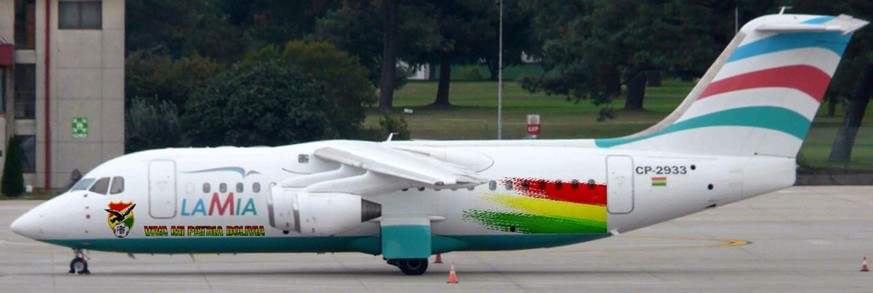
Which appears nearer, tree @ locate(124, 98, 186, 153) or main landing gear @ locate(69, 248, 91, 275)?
main landing gear @ locate(69, 248, 91, 275)

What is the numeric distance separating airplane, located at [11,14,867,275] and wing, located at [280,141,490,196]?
61 millimetres

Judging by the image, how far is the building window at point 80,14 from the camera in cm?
4843

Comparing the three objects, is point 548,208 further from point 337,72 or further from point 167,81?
point 337,72

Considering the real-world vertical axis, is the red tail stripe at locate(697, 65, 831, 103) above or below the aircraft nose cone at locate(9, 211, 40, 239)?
above

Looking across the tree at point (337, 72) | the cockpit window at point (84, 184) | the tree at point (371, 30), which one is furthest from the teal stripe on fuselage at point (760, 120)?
the tree at point (371, 30)

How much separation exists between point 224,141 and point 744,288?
1287 inches

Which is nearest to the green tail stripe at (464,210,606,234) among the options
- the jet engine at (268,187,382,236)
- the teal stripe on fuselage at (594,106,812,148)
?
the jet engine at (268,187,382,236)

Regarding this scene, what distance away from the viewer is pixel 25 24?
4878 cm

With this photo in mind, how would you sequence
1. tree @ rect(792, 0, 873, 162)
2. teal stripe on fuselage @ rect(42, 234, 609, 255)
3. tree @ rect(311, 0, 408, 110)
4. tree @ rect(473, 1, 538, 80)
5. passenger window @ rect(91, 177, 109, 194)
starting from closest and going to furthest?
teal stripe on fuselage @ rect(42, 234, 609, 255), passenger window @ rect(91, 177, 109, 194), tree @ rect(792, 0, 873, 162), tree @ rect(311, 0, 408, 110), tree @ rect(473, 1, 538, 80)

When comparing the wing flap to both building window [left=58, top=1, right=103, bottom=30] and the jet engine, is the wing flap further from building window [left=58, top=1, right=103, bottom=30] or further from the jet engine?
building window [left=58, top=1, right=103, bottom=30]

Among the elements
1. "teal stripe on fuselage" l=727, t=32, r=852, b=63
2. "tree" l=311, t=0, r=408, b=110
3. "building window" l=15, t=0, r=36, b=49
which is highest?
"tree" l=311, t=0, r=408, b=110

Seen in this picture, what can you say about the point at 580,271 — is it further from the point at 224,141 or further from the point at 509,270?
the point at 224,141

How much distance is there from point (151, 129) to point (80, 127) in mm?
6348

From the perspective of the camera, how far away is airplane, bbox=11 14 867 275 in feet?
84.5
